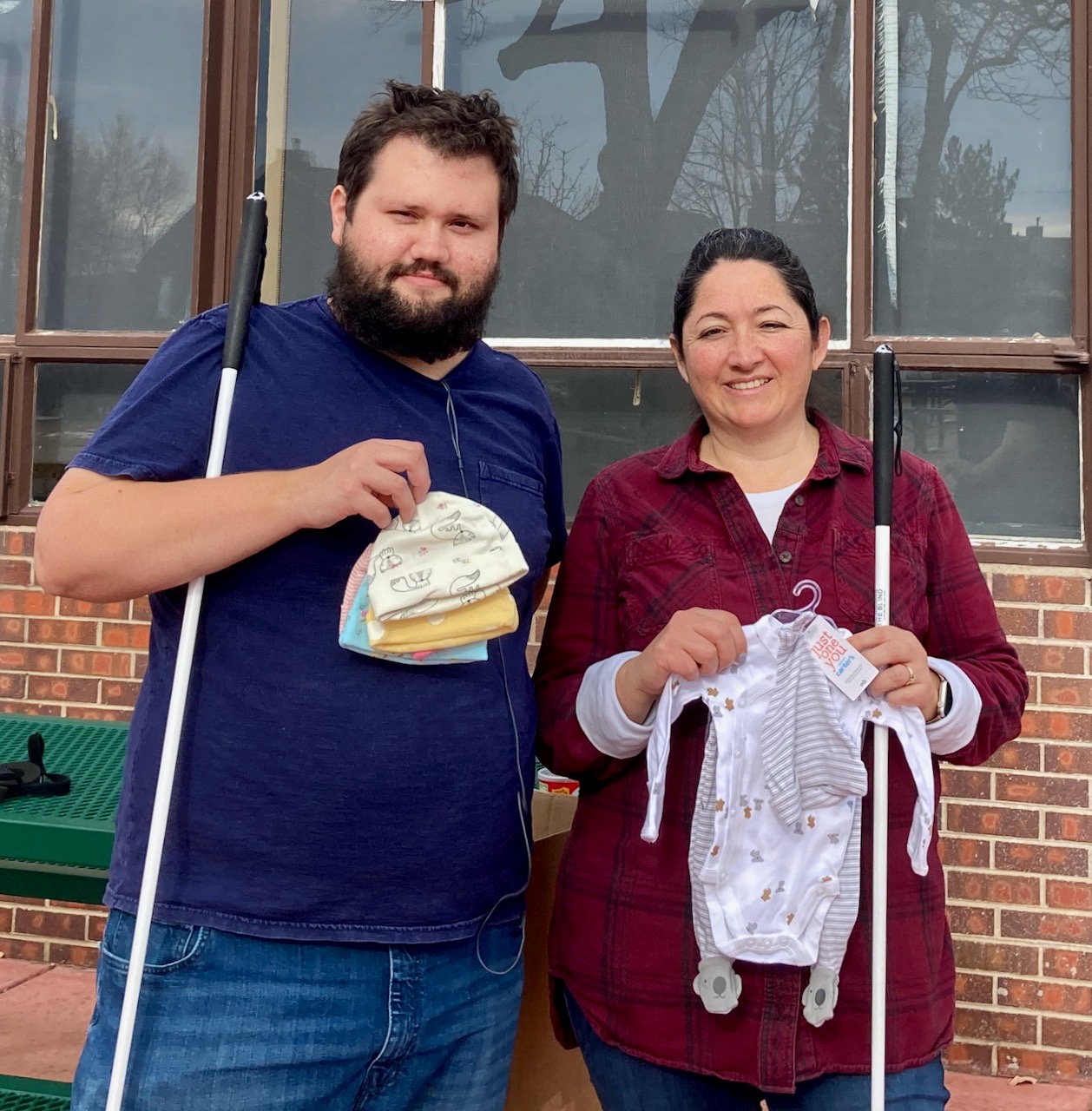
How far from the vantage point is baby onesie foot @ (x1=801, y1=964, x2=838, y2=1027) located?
5.90ft

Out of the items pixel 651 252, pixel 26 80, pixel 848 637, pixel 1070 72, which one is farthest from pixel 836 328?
pixel 26 80

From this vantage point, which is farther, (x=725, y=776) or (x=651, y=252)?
(x=651, y=252)

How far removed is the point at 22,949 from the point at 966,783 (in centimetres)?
332

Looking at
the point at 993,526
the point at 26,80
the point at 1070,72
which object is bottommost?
the point at 993,526

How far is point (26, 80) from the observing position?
4.51 m

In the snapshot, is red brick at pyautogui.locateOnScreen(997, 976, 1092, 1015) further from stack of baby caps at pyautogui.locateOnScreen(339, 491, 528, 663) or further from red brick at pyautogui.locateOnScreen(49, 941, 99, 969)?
red brick at pyautogui.locateOnScreen(49, 941, 99, 969)

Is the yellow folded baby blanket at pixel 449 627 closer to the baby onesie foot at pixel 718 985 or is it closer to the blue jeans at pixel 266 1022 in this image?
the blue jeans at pixel 266 1022

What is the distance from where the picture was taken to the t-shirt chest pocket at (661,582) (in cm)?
199

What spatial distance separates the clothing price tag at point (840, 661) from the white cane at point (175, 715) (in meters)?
0.95

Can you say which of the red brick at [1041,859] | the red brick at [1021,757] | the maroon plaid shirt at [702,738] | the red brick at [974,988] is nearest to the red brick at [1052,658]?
the red brick at [1021,757]

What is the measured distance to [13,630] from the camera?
4.26 m

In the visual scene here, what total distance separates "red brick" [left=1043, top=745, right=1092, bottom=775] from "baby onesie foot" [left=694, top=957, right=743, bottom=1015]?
6.76ft

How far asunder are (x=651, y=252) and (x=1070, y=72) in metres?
1.40

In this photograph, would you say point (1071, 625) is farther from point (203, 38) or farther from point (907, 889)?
point (203, 38)
